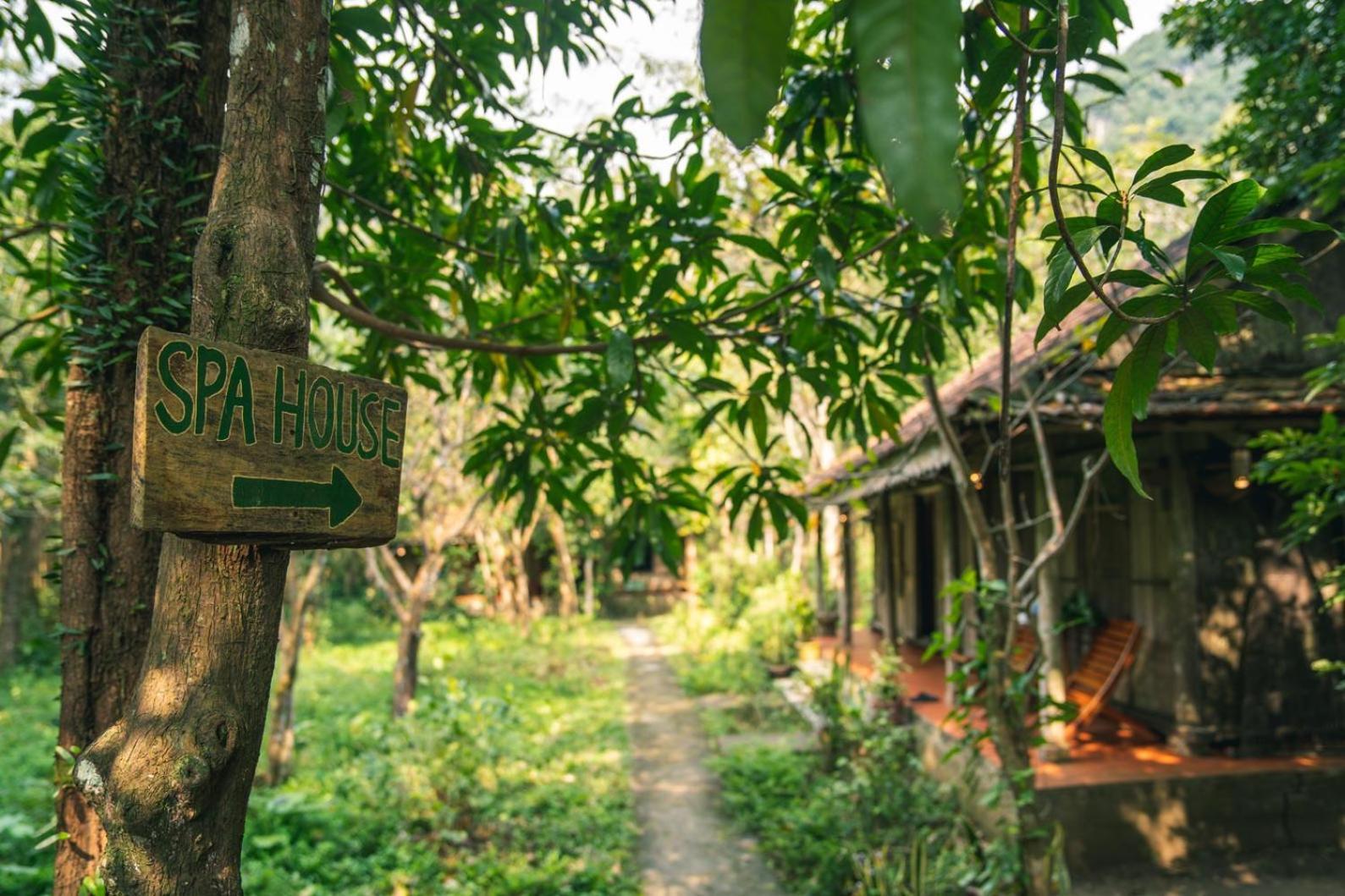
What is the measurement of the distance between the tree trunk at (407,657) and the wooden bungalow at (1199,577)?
15.1ft

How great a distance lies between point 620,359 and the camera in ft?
6.15

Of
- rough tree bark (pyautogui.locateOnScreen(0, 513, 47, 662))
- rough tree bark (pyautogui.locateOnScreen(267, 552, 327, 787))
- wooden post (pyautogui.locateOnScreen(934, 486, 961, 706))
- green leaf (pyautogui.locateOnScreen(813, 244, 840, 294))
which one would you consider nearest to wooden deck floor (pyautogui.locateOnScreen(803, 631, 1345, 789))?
wooden post (pyautogui.locateOnScreen(934, 486, 961, 706))

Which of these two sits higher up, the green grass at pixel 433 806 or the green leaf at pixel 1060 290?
the green leaf at pixel 1060 290

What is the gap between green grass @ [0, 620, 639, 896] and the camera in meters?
4.95

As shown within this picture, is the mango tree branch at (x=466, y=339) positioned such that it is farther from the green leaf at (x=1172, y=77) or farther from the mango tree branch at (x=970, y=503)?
the mango tree branch at (x=970, y=503)

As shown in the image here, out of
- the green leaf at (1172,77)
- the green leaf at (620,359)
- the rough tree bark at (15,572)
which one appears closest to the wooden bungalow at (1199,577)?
the green leaf at (1172,77)

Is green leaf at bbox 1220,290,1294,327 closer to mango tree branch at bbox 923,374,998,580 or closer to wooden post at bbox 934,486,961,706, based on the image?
mango tree branch at bbox 923,374,998,580

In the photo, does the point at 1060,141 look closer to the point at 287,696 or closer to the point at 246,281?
the point at 246,281

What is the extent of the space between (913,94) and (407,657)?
8.91 m

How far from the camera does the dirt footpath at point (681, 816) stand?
17.5 ft

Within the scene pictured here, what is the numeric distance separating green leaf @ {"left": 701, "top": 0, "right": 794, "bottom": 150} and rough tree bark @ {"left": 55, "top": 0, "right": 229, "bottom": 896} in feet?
4.65

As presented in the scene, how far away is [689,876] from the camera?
5.41 metres

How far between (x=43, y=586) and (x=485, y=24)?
53.9ft

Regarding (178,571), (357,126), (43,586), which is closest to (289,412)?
(178,571)
